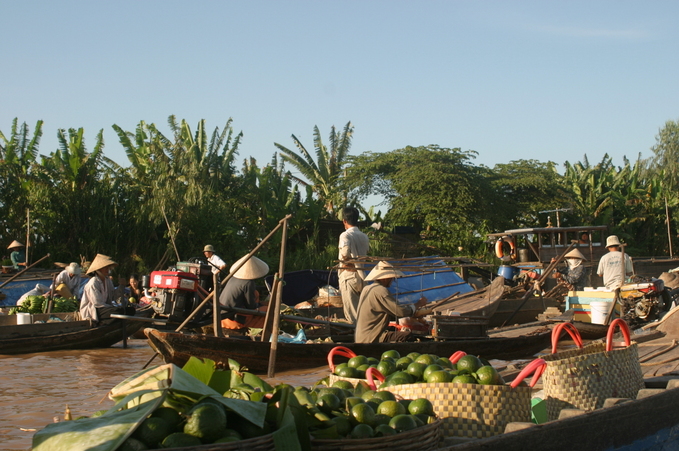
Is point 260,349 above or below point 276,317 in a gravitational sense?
below

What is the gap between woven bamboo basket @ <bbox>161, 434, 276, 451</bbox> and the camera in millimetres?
1588

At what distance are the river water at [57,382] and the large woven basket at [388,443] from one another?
2.16m

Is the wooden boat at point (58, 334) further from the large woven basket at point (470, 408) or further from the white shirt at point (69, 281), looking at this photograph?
the large woven basket at point (470, 408)

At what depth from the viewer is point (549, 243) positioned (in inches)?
725

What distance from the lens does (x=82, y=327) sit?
9109mm

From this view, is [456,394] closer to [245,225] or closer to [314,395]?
[314,395]

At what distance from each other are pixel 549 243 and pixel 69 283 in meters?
12.7

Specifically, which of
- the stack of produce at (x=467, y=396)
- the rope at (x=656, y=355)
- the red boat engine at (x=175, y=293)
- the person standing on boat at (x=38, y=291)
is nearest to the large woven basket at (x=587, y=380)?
the stack of produce at (x=467, y=396)

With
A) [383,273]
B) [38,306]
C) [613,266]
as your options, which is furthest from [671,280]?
[38,306]

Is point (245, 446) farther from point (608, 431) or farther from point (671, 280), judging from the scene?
point (671, 280)

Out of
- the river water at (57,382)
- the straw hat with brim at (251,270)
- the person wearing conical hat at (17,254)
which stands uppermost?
the person wearing conical hat at (17,254)

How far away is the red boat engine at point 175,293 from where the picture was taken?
7625 mm

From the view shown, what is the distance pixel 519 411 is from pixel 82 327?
314 inches

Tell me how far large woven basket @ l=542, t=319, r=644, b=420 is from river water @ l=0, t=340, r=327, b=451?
2.56 metres
